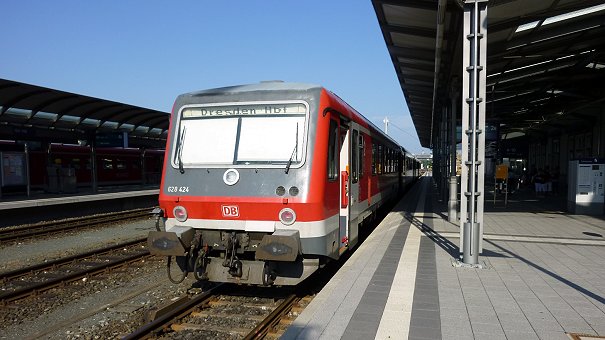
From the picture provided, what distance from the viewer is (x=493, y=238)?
938cm

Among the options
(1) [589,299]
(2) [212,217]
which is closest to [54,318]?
(2) [212,217]

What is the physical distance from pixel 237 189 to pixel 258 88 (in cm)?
150

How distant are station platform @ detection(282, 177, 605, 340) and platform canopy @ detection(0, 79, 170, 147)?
41.1 ft

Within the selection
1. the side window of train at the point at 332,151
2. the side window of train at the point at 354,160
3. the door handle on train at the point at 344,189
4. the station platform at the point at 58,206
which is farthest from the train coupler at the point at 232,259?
the station platform at the point at 58,206

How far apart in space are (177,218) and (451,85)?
10630 millimetres

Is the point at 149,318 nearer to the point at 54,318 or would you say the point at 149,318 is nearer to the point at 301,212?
the point at 54,318

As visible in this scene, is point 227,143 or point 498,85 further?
point 498,85

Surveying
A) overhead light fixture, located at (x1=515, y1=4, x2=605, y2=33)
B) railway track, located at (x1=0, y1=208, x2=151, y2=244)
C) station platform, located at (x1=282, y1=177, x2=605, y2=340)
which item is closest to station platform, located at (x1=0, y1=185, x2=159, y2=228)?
railway track, located at (x1=0, y1=208, x2=151, y2=244)

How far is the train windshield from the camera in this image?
5707 mm

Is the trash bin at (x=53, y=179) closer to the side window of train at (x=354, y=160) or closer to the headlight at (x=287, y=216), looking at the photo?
the side window of train at (x=354, y=160)

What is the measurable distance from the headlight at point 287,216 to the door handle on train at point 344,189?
1334 mm

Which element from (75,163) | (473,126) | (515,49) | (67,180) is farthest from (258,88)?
(75,163)

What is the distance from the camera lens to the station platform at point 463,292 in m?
4.27

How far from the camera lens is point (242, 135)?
5902mm
